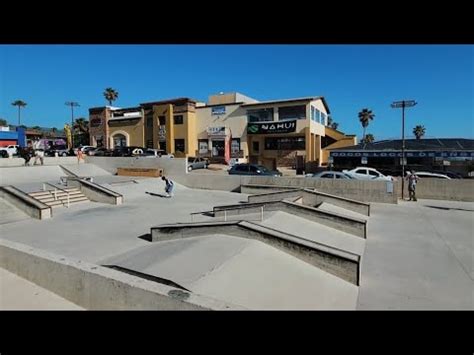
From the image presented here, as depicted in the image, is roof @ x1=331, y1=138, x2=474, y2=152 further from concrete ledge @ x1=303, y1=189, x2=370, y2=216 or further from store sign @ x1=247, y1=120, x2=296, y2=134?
concrete ledge @ x1=303, y1=189, x2=370, y2=216

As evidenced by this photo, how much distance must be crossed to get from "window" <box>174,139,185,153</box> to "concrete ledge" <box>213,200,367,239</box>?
31.9 metres

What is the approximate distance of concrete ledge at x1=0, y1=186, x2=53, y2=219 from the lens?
12.9 metres

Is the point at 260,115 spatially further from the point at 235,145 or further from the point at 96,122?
the point at 96,122

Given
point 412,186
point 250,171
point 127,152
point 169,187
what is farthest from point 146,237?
point 127,152

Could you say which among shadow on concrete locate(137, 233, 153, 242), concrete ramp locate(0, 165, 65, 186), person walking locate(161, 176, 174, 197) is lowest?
shadow on concrete locate(137, 233, 153, 242)

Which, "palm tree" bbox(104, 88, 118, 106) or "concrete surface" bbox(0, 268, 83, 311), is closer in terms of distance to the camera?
"concrete surface" bbox(0, 268, 83, 311)

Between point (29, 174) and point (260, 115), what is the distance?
85.8ft

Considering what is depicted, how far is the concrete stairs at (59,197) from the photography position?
1577 cm

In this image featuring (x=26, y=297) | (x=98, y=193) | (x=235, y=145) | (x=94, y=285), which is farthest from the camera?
(x=235, y=145)

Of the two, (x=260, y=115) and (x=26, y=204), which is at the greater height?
(x=260, y=115)

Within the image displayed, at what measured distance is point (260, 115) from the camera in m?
40.6

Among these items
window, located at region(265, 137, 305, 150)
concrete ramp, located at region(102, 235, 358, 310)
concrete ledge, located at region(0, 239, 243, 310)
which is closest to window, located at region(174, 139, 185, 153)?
window, located at region(265, 137, 305, 150)
